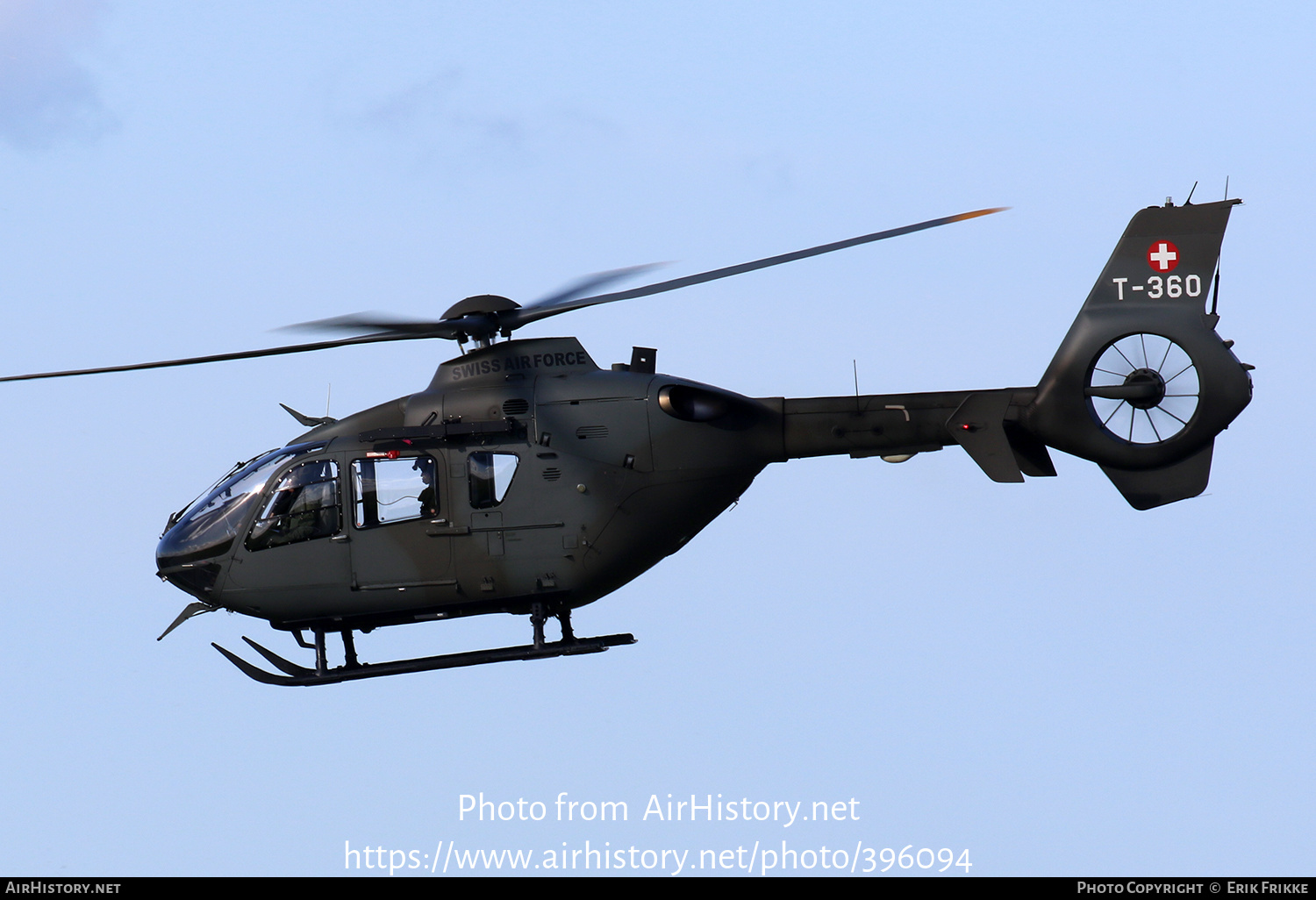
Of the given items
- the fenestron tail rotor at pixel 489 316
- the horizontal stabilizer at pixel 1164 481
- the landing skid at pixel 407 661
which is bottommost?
the landing skid at pixel 407 661

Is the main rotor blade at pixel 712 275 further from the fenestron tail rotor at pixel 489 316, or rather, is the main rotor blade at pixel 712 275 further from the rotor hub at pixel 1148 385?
the rotor hub at pixel 1148 385

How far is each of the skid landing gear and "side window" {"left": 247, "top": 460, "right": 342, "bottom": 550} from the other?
1.35 meters

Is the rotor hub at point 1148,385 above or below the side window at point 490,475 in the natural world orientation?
above

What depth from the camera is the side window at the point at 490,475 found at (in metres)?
18.3

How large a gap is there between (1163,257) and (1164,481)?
111 inches

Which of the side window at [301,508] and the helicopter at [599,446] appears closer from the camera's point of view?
the helicopter at [599,446]

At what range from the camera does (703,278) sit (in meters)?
17.4

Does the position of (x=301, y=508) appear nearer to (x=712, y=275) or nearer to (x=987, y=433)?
(x=712, y=275)

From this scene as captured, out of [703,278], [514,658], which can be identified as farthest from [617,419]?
[514,658]

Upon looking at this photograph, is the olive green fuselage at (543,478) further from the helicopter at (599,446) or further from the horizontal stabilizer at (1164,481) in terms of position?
the horizontal stabilizer at (1164,481)

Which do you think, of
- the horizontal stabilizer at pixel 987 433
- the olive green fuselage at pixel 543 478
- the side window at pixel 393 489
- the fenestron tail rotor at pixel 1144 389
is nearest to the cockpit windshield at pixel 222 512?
the olive green fuselage at pixel 543 478

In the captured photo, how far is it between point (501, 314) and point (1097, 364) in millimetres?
7504

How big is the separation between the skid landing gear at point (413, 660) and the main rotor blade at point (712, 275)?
3.70 metres

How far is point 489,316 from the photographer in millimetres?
18109
